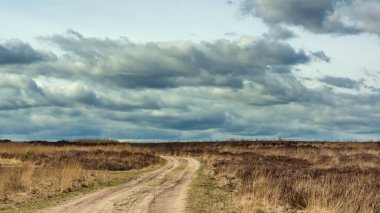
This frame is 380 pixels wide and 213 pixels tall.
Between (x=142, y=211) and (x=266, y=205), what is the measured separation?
4317mm

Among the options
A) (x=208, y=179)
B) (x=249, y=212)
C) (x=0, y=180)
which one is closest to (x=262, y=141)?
(x=208, y=179)

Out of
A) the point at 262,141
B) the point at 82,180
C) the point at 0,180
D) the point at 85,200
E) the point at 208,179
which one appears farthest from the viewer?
the point at 262,141

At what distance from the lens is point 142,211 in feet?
51.6

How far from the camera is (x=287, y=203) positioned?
17.2m

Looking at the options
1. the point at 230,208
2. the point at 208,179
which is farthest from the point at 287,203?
the point at 208,179

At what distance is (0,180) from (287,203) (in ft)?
49.1

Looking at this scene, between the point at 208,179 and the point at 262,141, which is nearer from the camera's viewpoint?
the point at 208,179

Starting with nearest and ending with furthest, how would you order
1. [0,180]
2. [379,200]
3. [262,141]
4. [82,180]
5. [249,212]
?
[249,212] < [379,200] < [0,180] < [82,180] < [262,141]

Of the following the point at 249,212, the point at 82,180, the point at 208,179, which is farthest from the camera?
the point at 208,179

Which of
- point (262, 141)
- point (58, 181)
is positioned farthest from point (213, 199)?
point (262, 141)

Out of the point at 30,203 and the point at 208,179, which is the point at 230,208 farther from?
the point at 208,179

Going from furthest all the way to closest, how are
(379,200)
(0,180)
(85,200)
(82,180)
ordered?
1. (82,180)
2. (0,180)
3. (85,200)
4. (379,200)

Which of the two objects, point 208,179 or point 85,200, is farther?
point 208,179

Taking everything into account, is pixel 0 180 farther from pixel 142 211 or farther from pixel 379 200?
pixel 379 200
